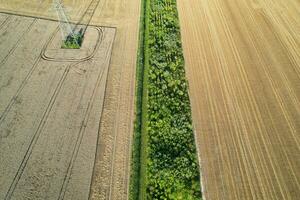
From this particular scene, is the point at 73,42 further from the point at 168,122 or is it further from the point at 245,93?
the point at 245,93

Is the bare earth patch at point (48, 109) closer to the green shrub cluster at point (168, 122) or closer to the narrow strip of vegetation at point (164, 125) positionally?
the narrow strip of vegetation at point (164, 125)

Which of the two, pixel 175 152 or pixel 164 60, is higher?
pixel 164 60

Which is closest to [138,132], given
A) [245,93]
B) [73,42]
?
[245,93]

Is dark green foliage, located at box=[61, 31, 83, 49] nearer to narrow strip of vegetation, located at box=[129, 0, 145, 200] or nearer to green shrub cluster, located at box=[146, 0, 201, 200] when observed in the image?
narrow strip of vegetation, located at box=[129, 0, 145, 200]

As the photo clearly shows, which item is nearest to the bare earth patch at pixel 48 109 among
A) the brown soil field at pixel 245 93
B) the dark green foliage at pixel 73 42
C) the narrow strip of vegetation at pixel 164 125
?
the dark green foliage at pixel 73 42

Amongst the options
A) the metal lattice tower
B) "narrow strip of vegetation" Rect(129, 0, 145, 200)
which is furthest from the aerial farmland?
A: the metal lattice tower

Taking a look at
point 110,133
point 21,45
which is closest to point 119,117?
point 110,133

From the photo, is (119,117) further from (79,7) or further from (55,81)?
(79,7)
